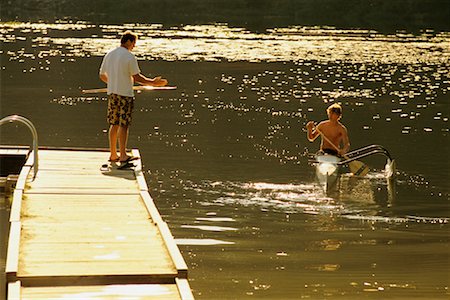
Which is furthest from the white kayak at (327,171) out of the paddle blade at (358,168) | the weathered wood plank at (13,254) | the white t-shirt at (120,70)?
the weathered wood plank at (13,254)

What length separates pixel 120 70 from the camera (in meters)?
14.1

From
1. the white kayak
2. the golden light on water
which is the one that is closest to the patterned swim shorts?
the white kayak

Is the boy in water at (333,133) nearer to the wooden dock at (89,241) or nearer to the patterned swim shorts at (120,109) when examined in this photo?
the wooden dock at (89,241)

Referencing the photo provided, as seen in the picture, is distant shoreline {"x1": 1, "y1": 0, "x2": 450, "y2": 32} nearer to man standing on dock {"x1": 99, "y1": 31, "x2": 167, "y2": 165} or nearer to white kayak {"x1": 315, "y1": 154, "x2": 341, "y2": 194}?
white kayak {"x1": 315, "y1": 154, "x2": 341, "y2": 194}

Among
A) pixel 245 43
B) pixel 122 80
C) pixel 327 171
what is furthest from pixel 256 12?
pixel 122 80

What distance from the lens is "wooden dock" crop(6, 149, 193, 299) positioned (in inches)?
366

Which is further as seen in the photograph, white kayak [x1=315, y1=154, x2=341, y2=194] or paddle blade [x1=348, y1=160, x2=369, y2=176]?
paddle blade [x1=348, y1=160, x2=369, y2=176]

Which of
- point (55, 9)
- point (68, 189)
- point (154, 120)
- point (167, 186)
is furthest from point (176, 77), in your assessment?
point (55, 9)

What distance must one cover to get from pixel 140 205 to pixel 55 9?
8123 cm

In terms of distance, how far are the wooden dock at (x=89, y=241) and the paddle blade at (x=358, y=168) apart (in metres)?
3.98

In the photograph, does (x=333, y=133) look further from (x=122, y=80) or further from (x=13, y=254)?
(x=13, y=254)

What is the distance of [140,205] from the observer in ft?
41.5

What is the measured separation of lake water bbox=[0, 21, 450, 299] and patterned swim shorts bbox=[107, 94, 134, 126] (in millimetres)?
1387

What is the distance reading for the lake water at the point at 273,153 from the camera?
1209 cm
